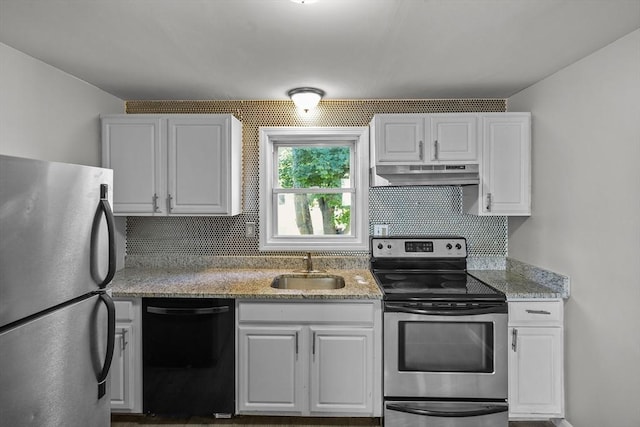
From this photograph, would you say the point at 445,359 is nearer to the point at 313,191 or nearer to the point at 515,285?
the point at 515,285

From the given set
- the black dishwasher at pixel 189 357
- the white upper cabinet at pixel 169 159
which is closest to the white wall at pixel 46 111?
the white upper cabinet at pixel 169 159

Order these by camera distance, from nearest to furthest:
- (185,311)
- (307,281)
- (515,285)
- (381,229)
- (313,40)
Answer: (313,40) < (185,311) < (515,285) < (307,281) < (381,229)

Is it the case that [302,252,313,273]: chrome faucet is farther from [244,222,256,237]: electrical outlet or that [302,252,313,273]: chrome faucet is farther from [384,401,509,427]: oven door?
[384,401,509,427]: oven door

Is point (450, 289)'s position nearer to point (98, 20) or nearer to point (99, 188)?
point (99, 188)

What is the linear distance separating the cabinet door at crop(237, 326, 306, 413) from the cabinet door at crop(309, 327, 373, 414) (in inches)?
4.1

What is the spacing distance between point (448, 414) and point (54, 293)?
6.98ft

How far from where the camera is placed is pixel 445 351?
233 centimetres

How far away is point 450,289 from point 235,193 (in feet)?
5.45

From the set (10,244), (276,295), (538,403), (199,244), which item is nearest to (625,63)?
(538,403)

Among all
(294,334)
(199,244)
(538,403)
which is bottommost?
(538,403)

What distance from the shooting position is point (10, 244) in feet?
3.82

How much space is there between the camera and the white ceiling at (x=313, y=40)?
161 centimetres

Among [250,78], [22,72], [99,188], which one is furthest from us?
[250,78]

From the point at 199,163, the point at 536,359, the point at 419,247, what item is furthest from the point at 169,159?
the point at 536,359
